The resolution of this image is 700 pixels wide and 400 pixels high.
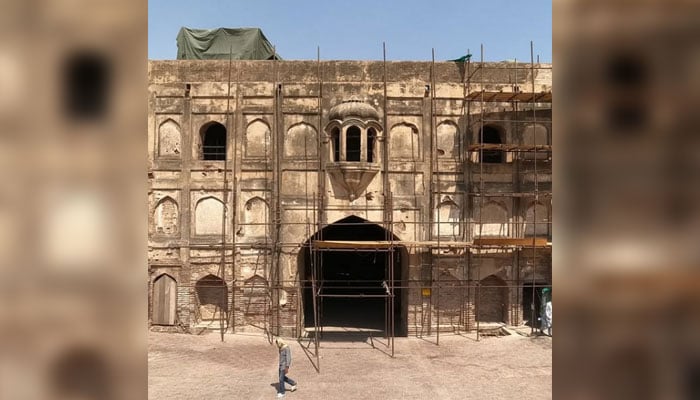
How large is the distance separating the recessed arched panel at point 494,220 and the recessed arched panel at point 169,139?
11110mm

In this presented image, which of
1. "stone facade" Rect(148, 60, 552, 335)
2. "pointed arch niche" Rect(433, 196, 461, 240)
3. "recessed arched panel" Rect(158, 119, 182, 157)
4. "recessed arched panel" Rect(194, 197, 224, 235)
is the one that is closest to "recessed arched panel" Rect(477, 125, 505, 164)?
"stone facade" Rect(148, 60, 552, 335)

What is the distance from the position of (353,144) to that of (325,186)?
203 centimetres

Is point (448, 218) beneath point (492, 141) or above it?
beneath

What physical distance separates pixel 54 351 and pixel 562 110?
1743mm

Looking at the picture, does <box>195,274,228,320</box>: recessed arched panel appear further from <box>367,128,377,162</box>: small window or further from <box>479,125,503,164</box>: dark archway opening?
<box>479,125,503,164</box>: dark archway opening

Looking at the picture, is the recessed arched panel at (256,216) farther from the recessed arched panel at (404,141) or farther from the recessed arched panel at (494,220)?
the recessed arched panel at (494,220)

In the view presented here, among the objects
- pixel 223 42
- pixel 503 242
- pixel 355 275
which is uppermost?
pixel 223 42

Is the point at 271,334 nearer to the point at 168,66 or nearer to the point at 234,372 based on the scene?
the point at 234,372

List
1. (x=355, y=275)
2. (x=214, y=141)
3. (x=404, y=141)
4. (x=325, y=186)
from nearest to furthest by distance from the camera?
(x=325, y=186)
(x=404, y=141)
(x=214, y=141)
(x=355, y=275)

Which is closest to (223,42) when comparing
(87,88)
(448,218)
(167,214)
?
(167,214)

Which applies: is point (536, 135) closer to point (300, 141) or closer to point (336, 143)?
point (336, 143)

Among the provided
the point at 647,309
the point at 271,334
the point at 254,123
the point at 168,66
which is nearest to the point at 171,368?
the point at 271,334

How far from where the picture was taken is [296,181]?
50.8ft

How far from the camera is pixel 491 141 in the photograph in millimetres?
16625
